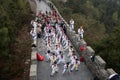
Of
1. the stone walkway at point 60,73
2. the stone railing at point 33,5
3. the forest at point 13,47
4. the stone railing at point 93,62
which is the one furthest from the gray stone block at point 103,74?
the stone railing at point 33,5

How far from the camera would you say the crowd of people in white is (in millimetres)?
15656

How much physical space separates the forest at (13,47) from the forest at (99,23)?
224 inches

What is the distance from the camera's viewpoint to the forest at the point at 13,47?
1783 centimetres

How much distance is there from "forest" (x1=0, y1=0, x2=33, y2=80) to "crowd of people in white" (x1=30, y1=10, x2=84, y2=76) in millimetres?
1907

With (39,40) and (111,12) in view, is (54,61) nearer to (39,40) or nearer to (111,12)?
(39,40)

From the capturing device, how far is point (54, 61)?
15.8 metres

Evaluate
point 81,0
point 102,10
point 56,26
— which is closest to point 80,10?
point 81,0

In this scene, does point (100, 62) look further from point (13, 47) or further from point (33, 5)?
point (33, 5)

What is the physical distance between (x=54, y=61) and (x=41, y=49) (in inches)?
135

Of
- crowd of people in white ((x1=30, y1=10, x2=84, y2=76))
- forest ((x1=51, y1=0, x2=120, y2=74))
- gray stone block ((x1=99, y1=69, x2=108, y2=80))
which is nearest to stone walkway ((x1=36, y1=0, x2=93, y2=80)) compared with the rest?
crowd of people in white ((x1=30, y1=10, x2=84, y2=76))

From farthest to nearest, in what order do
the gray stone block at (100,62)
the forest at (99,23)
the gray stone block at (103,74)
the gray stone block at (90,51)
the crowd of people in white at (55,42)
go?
the forest at (99,23) < the gray stone block at (90,51) < the crowd of people in white at (55,42) < the gray stone block at (100,62) < the gray stone block at (103,74)

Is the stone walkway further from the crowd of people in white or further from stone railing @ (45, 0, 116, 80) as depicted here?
stone railing @ (45, 0, 116, 80)

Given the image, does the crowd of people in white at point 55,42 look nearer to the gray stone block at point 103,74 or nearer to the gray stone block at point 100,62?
the gray stone block at point 100,62

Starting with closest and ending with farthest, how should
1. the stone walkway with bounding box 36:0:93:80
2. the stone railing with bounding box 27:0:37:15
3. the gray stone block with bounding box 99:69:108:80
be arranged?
the gray stone block with bounding box 99:69:108:80, the stone walkway with bounding box 36:0:93:80, the stone railing with bounding box 27:0:37:15
